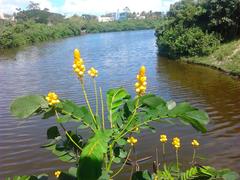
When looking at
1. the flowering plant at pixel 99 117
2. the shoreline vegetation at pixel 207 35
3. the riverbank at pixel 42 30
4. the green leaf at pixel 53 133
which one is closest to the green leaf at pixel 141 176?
the flowering plant at pixel 99 117

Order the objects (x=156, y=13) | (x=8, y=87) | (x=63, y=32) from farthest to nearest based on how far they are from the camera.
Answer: (x=156, y=13)
(x=63, y=32)
(x=8, y=87)

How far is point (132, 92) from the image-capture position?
16.9 m

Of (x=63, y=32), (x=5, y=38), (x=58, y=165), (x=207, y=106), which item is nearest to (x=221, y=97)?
(x=207, y=106)

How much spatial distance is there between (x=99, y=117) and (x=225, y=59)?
22043 millimetres

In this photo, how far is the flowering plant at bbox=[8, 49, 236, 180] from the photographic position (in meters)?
1.58

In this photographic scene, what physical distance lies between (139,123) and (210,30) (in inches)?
1077

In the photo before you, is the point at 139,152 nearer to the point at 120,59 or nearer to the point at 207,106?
the point at 207,106

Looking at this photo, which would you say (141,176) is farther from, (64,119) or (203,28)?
(203,28)

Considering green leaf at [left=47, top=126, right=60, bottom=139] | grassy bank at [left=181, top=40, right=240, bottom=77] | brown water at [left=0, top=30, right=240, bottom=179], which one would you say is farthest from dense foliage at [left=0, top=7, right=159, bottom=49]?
green leaf at [left=47, top=126, right=60, bottom=139]

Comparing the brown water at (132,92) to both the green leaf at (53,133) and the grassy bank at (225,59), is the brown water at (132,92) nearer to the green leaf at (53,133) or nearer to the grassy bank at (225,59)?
the grassy bank at (225,59)

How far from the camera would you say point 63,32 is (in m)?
76.9

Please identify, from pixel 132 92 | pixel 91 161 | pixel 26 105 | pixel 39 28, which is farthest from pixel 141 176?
pixel 39 28

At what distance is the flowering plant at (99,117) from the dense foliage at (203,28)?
79.5ft

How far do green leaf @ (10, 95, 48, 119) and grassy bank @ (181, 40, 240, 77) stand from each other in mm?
18996
